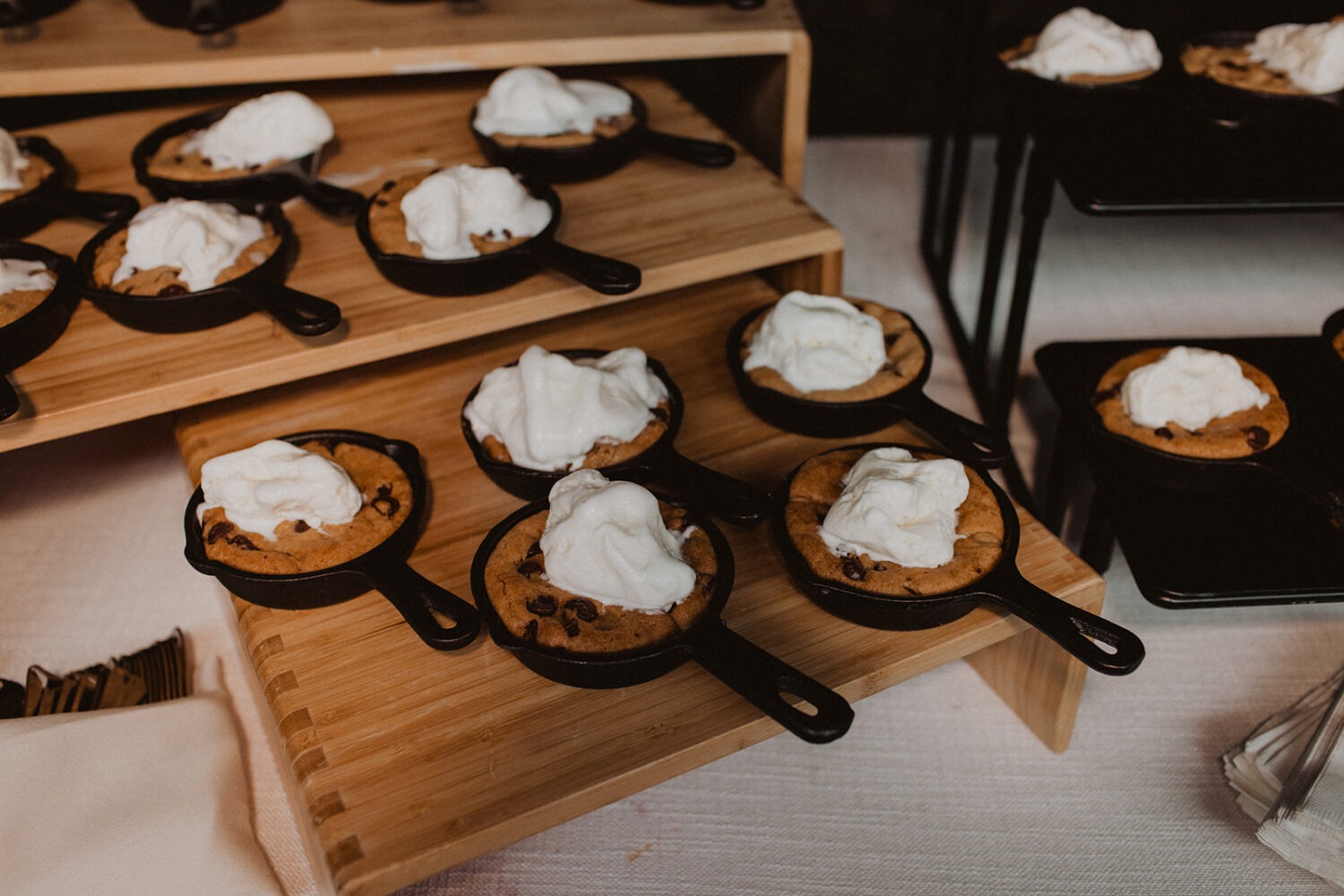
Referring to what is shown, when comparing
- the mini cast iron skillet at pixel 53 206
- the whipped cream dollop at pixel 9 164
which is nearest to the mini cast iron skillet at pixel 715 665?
the mini cast iron skillet at pixel 53 206

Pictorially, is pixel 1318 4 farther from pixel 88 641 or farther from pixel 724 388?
pixel 88 641

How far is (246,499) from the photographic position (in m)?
1.12

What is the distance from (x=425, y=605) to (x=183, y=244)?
56 centimetres

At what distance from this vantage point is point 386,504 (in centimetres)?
117

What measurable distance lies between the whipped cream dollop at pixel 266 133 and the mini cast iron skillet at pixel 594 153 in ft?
0.77

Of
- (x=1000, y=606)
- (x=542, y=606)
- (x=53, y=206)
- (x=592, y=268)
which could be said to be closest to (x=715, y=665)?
(x=542, y=606)

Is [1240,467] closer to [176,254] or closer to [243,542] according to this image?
[243,542]

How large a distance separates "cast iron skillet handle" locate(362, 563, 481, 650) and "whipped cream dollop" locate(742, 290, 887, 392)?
502mm

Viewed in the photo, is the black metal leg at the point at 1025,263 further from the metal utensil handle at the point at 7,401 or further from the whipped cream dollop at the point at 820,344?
the metal utensil handle at the point at 7,401

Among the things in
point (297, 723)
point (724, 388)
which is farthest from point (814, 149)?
point (297, 723)

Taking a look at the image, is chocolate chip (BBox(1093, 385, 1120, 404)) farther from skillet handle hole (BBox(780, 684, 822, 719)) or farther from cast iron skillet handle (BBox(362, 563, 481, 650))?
cast iron skillet handle (BBox(362, 563, 481, 650))

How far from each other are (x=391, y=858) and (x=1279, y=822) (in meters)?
0.92

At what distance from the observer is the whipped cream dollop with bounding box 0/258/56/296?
4.10ft

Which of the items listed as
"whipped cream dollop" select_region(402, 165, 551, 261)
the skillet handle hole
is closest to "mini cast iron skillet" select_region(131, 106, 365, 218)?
"whipped cream dollop" select_region(402, 165, 551, 261)
